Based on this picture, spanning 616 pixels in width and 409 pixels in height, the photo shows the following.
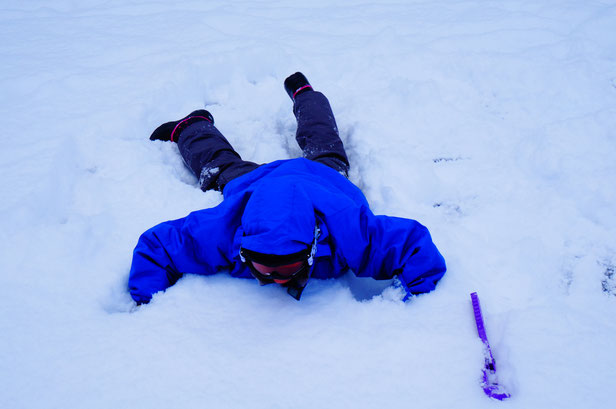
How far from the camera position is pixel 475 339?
1460mm

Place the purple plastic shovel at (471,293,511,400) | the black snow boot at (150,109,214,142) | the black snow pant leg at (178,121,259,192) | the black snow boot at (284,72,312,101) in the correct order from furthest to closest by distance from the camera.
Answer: the black snow boot at (284,72,312,101) < the black snow boot at (150,109,214,142) < the black snow pant leg at (178,121,259,192) < the purple plastic shovel at (471,293,511,400)

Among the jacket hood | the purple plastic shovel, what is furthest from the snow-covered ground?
the jacket hood

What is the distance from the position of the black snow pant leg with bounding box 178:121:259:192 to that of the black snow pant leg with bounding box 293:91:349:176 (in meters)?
0.35

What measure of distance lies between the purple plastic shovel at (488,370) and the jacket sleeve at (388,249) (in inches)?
7.8

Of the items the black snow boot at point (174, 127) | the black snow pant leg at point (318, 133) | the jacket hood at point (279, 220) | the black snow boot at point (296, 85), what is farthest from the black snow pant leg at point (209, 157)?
the jacket hood at point (279, 220)

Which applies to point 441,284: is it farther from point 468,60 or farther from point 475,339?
point 468,60

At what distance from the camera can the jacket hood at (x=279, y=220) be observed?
1389 mm

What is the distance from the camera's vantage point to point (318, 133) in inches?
95.0

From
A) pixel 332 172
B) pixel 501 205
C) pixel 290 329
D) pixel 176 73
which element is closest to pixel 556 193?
pixel 501 205

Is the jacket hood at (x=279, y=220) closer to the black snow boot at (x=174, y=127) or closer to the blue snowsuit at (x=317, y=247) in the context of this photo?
the blue snowsuit at (x=317, y=247)

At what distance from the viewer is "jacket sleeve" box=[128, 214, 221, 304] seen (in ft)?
5.52

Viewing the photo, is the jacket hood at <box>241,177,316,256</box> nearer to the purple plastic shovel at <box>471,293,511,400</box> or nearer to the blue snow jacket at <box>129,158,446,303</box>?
the blue snow jacket at <box>129,158,446,303</box>

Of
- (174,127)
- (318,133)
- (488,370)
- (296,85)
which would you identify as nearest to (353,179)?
(318,133)

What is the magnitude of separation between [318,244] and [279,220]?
0.27 meters
